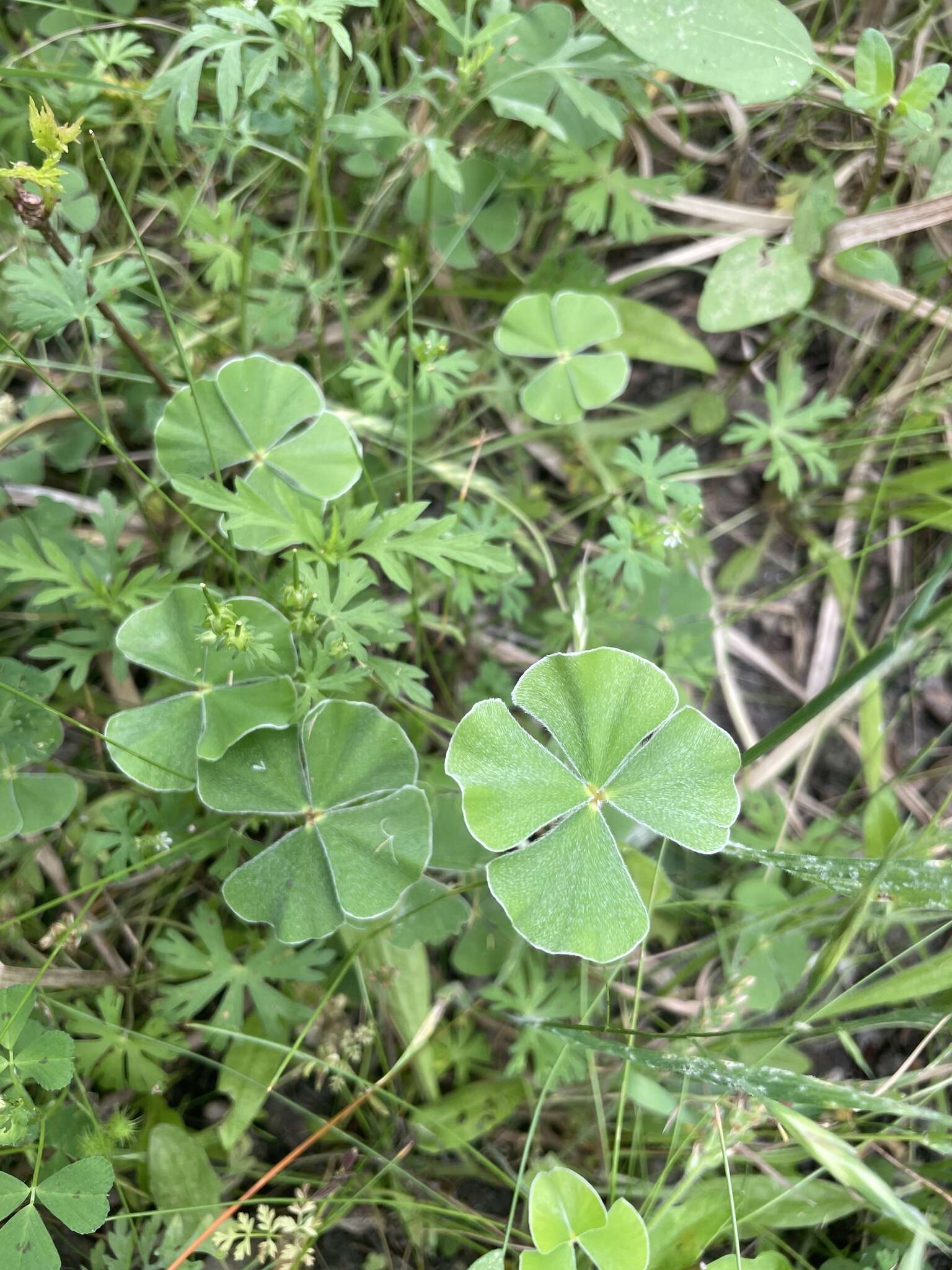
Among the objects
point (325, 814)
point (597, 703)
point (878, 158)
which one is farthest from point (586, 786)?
point (878, 158)

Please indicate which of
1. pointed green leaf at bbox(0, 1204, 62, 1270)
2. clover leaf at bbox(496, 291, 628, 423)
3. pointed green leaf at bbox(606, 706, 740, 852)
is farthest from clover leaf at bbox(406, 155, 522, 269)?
pointed green leaf at bbox(0, 1204, 62, 1270)

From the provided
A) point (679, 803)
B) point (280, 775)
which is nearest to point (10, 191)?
point (280, 775)

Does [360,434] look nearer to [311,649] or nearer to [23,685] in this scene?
[311,649]

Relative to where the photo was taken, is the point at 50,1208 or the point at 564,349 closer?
the point at 50,1208

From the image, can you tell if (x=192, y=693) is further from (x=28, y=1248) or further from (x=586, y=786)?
(x=28, y=1248)

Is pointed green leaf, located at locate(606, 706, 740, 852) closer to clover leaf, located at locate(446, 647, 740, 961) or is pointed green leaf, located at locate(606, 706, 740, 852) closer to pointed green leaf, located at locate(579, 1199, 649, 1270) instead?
clover leaf, located at locate(446, 647, 740, 961)

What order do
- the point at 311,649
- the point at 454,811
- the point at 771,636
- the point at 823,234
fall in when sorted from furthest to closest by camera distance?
the point at 771,636, the point at 823,234, the point at 454,811, the point at 311,649

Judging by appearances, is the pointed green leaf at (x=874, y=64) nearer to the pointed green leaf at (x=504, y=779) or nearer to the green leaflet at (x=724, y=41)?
the green leaflet at (x=724, y=41)
